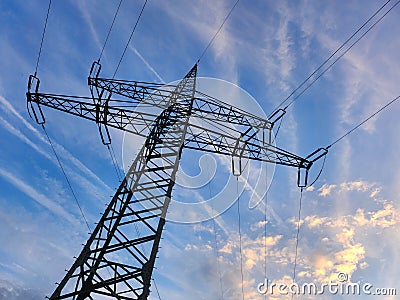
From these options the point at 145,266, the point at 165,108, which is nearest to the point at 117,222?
the point at 145,266

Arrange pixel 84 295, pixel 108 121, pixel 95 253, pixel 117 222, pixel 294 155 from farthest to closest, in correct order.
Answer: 1. pixel 294 155
2. pixel 108 121
3. pixel 117 222
4. pixel 95 253
5. pixel 84 295

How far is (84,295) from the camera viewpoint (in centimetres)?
919

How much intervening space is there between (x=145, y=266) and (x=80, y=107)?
24.0 ft

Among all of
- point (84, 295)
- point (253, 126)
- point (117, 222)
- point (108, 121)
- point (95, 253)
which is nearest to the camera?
point (84, 295)

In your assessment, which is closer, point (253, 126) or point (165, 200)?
point (165, 200)

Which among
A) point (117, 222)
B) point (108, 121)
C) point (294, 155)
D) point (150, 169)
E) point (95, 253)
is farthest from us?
point (294, 155)

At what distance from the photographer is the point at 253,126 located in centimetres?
1683

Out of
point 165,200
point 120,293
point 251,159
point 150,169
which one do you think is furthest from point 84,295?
point 251,159

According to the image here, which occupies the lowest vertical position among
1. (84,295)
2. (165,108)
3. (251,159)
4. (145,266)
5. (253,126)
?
(84,295)

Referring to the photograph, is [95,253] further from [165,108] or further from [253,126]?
[253,126]

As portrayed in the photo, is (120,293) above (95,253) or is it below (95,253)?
below

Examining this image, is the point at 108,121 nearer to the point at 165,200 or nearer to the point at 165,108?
the point at 165,108

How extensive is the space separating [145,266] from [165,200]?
2.49 metres

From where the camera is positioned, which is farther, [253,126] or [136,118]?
[253,126]
